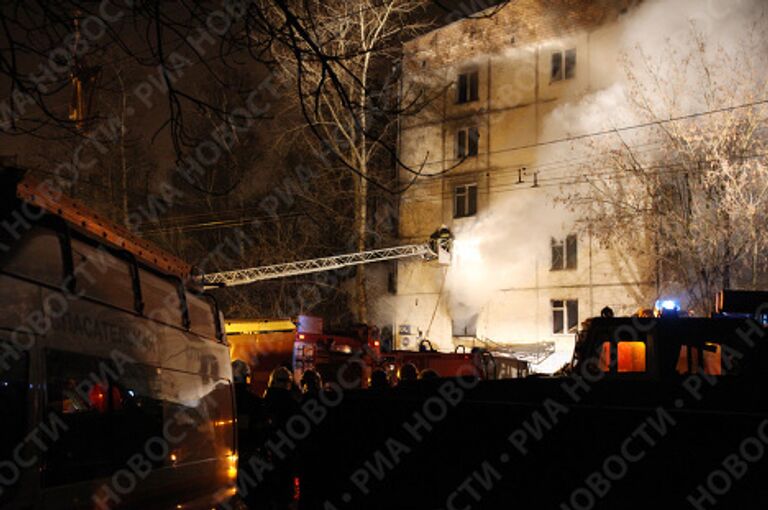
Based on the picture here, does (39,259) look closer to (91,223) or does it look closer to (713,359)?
(91,223)

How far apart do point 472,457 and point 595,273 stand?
24198 millimetres

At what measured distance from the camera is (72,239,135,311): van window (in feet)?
14.6

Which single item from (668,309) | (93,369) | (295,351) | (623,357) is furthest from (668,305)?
(295,351)

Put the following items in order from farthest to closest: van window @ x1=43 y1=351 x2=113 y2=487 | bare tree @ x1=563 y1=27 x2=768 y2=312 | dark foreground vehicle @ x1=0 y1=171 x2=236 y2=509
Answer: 1. bare tree @ x1=563 y1=27 x2=768 y2=312
2. van window @ x1=43 y1=351 x2=113 y2=487
3. dark foreground vehicle @ x1=0 y1=171 x2=236 y2=509

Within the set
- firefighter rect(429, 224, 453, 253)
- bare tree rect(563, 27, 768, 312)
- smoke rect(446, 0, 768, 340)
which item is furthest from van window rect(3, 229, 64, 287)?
firefighter rect(429, 224, 453, 253)

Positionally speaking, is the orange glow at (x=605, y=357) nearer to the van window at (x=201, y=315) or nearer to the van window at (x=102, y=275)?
the van window at (x=201, y=315)

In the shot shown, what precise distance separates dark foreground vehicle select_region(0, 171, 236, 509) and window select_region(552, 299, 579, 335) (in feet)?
71.7

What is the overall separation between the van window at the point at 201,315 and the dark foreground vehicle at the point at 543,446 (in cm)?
281

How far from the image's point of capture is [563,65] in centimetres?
2847

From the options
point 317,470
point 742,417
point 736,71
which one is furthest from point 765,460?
point 736,71

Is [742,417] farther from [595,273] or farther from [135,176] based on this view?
[135,176]

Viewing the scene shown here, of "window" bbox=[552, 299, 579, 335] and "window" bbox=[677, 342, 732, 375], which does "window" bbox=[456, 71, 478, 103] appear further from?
"window" bbox=[677, 342, 732, 375]

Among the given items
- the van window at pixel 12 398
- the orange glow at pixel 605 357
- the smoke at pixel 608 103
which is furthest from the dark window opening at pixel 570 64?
the van window at pixel 12 398

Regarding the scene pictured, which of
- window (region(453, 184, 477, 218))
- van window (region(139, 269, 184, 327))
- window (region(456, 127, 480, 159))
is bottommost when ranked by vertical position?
van window (region(139, 269, 184, 327))
